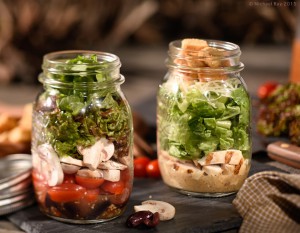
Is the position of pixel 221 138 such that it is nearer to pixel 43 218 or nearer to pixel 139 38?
pixel 43 218

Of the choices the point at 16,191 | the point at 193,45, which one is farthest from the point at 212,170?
the point at 16,191

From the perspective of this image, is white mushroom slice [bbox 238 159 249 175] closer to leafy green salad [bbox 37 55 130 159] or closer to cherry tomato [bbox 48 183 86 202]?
leafy green salad [bbox 37 55 130 159]

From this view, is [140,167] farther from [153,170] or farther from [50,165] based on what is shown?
[50,165]

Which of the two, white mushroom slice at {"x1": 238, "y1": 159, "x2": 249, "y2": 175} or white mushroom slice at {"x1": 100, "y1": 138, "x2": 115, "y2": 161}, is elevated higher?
white mushroom slice at {"x1": 100, "y1": 138, "x2": 115, "y2": 161}

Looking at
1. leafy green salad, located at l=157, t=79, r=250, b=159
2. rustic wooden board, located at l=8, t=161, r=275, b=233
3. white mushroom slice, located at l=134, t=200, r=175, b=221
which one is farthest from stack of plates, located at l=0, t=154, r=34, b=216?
leafy green salad, located at l=157, t=79, r=250, b=159

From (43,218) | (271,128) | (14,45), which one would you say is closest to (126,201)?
(43,218)
